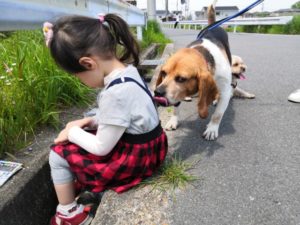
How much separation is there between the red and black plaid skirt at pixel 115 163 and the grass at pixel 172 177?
0.37 feet

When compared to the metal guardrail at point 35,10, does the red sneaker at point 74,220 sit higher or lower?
lower

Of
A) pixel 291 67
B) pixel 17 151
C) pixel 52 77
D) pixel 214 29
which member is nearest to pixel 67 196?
pixel 17 151

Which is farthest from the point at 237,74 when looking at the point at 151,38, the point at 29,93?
the point at 151,38

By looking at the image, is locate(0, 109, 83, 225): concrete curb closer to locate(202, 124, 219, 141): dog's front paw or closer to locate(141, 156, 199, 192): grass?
locate(141, 156, 199, 192): grass

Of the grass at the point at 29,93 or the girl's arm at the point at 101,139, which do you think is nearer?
the girl's arm at the point at 101,139

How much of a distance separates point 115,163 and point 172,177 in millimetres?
386

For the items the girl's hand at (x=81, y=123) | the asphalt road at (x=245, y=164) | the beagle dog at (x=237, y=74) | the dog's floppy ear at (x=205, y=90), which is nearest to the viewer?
the asphalt road at (x=245, y=164)

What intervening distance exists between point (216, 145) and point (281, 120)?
87 centimetres

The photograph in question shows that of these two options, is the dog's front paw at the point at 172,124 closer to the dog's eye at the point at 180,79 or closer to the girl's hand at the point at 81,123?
the dog's eye at the point at 180,79

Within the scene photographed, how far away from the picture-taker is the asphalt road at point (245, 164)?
1640mm

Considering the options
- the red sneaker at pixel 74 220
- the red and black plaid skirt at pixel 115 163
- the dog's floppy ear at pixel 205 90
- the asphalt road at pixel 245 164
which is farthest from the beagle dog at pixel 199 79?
the red sneaker at pixel 74 220

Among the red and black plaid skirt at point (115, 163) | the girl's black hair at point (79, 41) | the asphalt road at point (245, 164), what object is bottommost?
the asphalt road at point (245, 164)

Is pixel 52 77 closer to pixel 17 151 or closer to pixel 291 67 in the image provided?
pixel 17 151

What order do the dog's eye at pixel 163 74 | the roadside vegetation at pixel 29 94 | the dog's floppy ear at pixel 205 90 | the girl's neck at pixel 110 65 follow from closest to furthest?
1. the girl's neck at pixel 110 65
2. the roadside vegetation at pixel 29 94
3. the dog's floppy ear at pixel 205 90
4. the dog's eye at pixel 163 74
